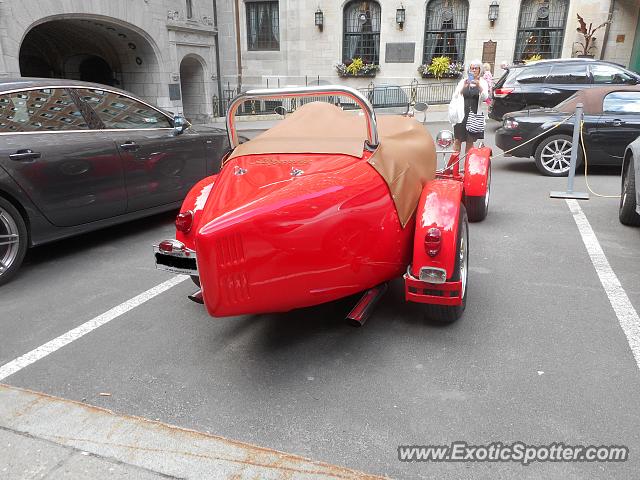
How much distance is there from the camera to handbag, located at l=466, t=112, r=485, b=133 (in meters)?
8.21

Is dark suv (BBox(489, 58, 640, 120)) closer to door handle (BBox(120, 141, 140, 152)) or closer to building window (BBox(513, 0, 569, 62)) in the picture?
building window (BBox(513, 0, 569, 62))

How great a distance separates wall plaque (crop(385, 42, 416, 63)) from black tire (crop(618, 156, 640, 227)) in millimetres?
18391

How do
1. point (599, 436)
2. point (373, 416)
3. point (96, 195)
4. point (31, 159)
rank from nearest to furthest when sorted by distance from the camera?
point (599, 436)
point (373, 416)
point (31, 159)
point (96, 195)

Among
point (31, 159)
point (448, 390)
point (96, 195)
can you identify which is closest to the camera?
point (448, 390)

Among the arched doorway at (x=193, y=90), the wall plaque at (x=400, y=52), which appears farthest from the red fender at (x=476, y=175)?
the wall plaque at (x=400, y=52)

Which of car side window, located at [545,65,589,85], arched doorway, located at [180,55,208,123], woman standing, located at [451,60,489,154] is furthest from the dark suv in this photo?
arched doorway, located at [180,55,208,123]

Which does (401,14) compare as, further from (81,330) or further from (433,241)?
(81,330)

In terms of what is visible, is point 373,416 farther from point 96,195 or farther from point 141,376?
point 96,195

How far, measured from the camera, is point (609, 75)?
41.2 feet

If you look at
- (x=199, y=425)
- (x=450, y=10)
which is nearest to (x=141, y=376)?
(x=199, y=425)

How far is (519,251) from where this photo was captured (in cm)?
493

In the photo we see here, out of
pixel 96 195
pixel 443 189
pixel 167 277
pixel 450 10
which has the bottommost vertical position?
pixel 167 277

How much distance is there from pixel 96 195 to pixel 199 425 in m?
3.17

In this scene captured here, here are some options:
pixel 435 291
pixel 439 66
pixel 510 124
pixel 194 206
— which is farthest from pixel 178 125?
pixel 439 66
